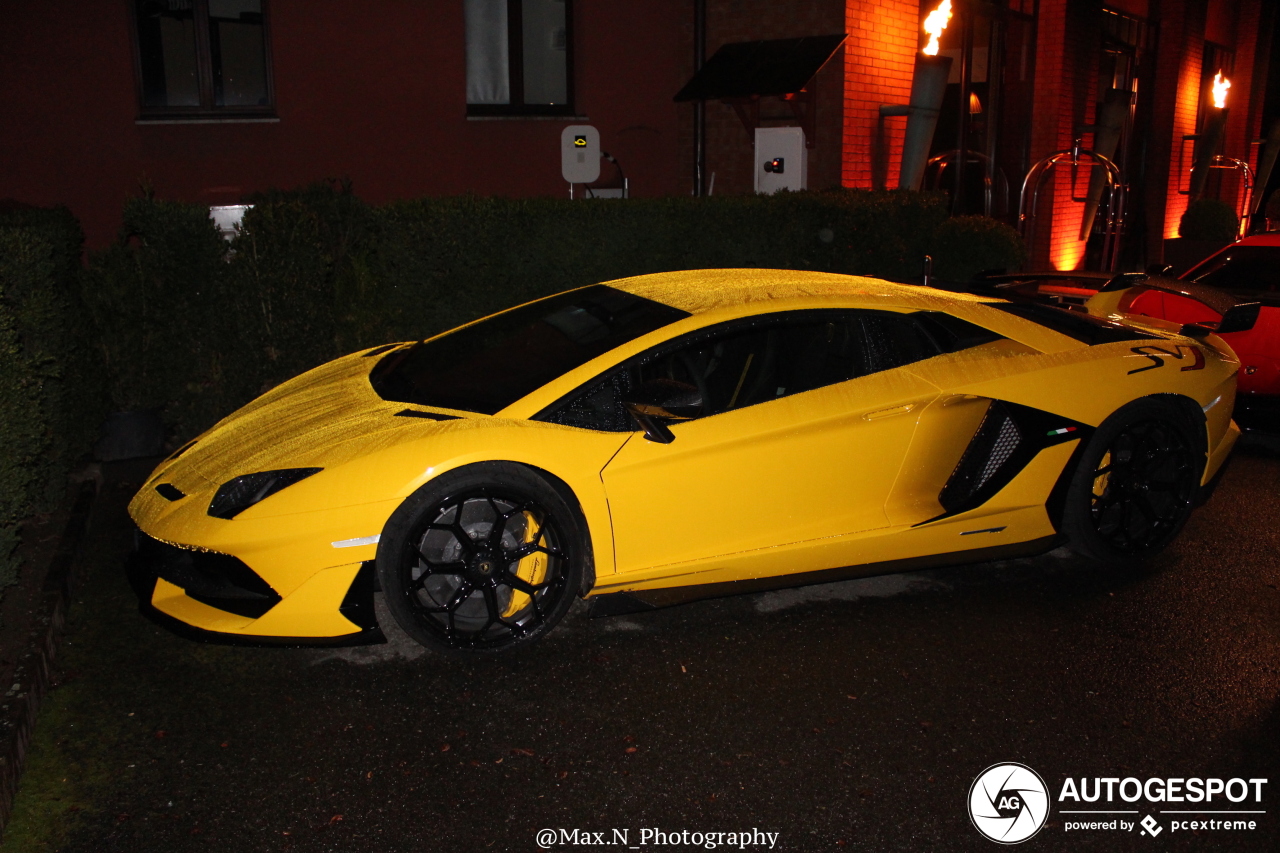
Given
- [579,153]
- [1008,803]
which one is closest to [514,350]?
[1008,803]

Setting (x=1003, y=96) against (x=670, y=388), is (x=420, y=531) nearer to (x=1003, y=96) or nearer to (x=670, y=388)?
(x=670, y=388)

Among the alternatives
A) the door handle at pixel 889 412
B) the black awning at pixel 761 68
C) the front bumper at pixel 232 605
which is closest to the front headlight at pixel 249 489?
the front bumper at pixel 232 605

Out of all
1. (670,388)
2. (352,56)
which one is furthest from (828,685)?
(352,56)

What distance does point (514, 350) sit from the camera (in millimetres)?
4805

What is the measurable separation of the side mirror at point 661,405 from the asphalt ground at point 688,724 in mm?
924

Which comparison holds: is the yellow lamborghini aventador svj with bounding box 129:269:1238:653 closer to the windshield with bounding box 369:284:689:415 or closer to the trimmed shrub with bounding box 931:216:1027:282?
the windshield with bounding box 369:284:689:415

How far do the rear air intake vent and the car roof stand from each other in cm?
59

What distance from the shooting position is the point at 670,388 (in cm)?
423

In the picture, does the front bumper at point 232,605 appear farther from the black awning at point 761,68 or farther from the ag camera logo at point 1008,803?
the black awning at point 761,68

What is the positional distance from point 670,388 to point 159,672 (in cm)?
227

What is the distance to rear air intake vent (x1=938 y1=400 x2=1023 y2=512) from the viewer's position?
466 cm

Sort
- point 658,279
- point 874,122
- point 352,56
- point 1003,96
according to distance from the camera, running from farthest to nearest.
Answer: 1. point 1003,96
2. point 874,122
3. point 352,56
4. point 658,279

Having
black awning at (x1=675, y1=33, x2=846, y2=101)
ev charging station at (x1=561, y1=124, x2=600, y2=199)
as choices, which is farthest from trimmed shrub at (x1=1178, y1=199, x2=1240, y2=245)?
ev charging station at (x1=561, y1=124, x2=600, y2=199)

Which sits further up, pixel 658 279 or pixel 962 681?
pixel 658 279
